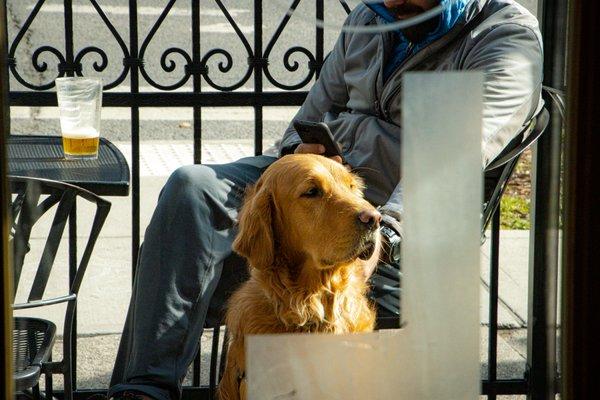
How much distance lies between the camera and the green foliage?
491 centimetres

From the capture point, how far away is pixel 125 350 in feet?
9.21

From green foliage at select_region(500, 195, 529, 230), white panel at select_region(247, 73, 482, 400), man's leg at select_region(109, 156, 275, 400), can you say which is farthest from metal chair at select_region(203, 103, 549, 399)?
green foliage at select_region(500, 195, 529, 230)

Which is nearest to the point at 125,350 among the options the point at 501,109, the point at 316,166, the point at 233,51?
the point at 316,166

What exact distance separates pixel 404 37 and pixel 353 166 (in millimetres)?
456

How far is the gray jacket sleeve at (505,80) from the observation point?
2.43 metres

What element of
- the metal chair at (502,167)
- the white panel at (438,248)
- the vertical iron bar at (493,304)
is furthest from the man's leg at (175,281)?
the white panel at (438,248)

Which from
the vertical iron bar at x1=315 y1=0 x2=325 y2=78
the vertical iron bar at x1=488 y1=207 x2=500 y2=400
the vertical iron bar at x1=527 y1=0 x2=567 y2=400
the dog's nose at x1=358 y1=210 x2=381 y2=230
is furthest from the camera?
the vertical iron bar at x1=488 y1=207 x2=500 y2=400

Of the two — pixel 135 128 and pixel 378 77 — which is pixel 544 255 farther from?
pixel 135 128

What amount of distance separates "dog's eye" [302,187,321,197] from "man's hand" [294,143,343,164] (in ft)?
0.72

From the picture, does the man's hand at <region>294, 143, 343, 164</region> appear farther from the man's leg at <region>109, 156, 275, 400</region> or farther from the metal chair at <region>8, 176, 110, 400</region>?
the metal chair at <region>8, 176, 110, 400</region>

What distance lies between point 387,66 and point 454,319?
5.02ft

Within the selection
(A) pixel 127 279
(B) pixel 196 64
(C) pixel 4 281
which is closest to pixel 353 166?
(B) pixel 196 64

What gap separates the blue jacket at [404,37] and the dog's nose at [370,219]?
514 millimetres

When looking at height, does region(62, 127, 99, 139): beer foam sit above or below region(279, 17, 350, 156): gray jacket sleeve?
below
